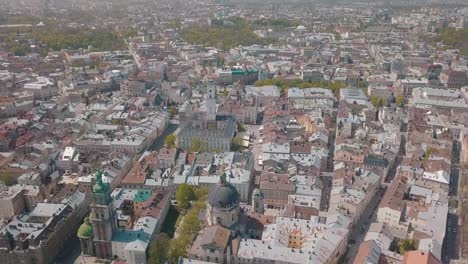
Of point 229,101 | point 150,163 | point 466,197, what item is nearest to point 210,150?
point 150,163

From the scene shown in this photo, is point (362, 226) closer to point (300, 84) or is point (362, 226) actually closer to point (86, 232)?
point (86, 232)

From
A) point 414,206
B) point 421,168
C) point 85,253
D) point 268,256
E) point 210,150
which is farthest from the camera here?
point 210,150

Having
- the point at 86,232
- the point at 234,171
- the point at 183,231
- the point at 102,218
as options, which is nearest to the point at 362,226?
the point at 234,171

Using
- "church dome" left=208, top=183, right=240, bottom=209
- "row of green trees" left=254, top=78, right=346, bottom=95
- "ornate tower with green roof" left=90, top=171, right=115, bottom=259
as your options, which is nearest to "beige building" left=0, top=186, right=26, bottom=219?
"ornate tower with green roof" left=90, top=171, right=115, bottom=259

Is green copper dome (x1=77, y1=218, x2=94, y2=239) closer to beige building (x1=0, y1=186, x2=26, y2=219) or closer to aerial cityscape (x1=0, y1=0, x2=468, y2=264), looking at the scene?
aerial cityscape (x1=0, y1=0, x2=468, y2=264)

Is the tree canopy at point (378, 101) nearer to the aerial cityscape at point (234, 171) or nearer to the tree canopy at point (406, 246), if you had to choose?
the aerial cityscape at point (234, 171)

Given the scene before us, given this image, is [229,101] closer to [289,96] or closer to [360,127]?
[289,96]
